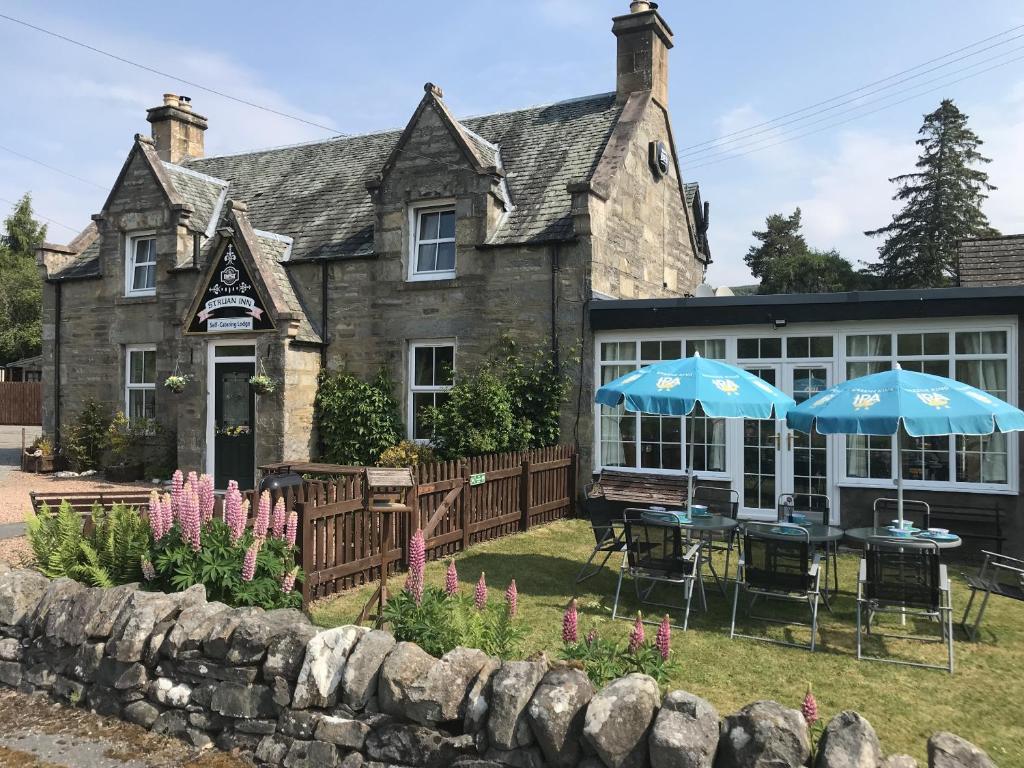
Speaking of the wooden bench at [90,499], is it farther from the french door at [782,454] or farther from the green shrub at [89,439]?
the green shrub at [89,439]

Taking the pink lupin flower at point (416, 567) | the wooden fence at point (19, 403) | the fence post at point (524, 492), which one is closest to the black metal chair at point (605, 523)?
the fence post at point (524, 492)

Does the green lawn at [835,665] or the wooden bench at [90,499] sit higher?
the wooden bench at [90,499]

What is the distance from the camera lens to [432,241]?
48.7ft

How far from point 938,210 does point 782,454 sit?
138 feet

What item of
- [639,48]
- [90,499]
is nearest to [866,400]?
[90,499]

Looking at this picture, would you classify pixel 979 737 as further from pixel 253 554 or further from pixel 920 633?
pixel 253 554

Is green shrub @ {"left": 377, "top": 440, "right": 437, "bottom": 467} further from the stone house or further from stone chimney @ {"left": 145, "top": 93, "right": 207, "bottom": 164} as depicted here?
stone chimney @ {"left": 145, "top": 93, "right": 207, "bottom": 164}

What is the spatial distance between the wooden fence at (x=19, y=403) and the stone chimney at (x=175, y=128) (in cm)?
2363

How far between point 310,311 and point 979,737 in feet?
44.9

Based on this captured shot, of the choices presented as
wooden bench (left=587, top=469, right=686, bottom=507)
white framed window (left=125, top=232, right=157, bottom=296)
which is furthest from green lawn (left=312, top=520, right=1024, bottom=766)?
white framed window (left=125, top=232, right=157, bottom=296)

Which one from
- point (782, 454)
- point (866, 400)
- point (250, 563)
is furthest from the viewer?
point (782, 454)

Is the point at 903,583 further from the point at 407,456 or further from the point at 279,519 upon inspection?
the point at 407,456

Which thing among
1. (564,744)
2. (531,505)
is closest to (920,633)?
(564,744)

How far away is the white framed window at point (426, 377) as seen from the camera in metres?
14.6
